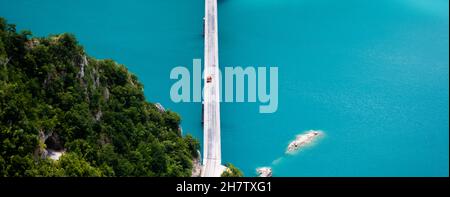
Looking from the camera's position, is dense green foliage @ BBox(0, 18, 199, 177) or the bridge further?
the bridge

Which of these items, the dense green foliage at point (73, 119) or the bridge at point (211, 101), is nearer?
the dense green foliage at point (73, 119)

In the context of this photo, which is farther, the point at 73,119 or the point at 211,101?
the point at 211,101
